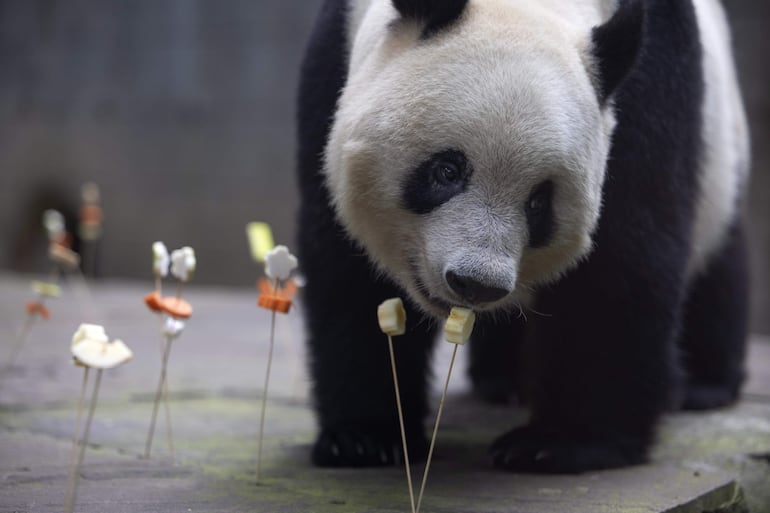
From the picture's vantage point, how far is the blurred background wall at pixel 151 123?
10258 millimetres

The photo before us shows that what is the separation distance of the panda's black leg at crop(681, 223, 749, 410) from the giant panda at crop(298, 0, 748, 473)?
36cm

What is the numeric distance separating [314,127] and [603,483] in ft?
4.12

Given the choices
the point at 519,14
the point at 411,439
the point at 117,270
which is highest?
the point at 117,270

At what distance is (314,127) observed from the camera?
294 cm

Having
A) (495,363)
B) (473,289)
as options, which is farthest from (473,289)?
(495,363)

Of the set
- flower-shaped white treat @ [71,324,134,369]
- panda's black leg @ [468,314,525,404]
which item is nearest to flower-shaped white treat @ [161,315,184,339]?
flower-shaped white treat @ [71,324,134,369]

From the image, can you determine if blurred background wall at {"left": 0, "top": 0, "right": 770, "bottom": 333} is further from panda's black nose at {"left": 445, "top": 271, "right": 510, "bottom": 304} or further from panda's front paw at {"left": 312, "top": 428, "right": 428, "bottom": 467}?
panda's black nose at {"left": 445, "top": 271, "right": 510, "bottom": 304}

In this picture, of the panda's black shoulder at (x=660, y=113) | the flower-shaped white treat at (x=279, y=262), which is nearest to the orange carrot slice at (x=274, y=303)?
the flower-shaped white treat at (x=279, y=262)

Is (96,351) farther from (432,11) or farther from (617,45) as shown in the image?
(617,45)

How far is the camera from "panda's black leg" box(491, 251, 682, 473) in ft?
9.47

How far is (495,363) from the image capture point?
4246mm

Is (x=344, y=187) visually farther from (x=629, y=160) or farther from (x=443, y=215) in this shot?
(x=629, y=160)

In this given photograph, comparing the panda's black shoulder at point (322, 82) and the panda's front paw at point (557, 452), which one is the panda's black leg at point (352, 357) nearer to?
the panda's black shoulder at point (322, 82)

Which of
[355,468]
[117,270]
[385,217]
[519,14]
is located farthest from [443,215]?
Result: [117,270]
